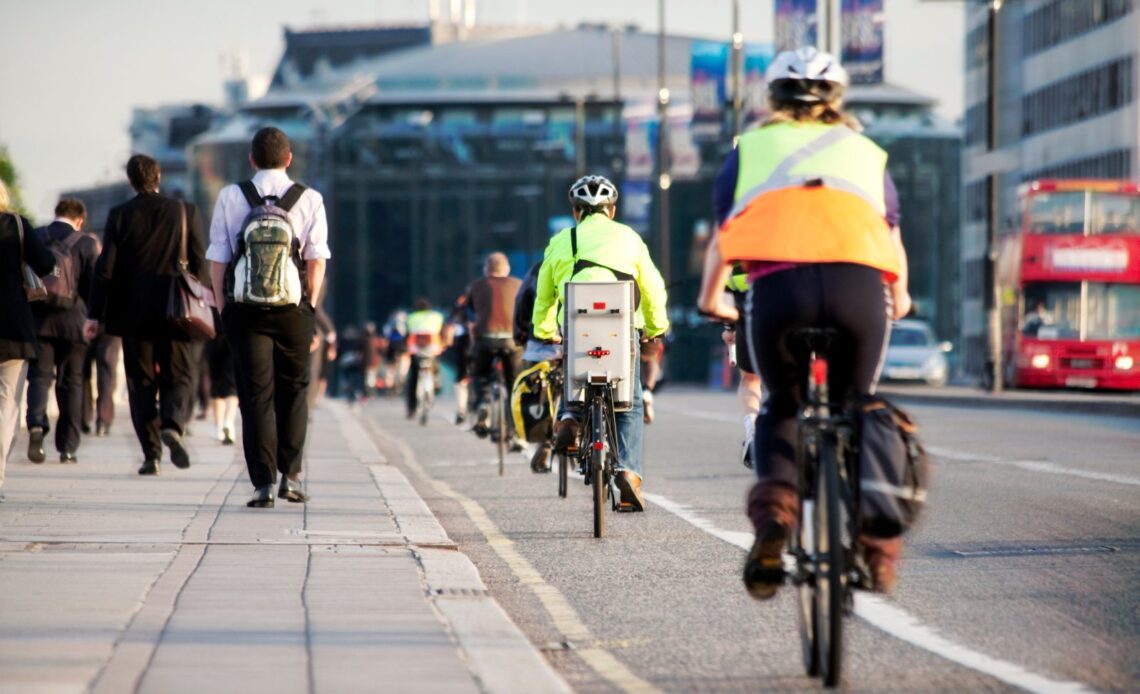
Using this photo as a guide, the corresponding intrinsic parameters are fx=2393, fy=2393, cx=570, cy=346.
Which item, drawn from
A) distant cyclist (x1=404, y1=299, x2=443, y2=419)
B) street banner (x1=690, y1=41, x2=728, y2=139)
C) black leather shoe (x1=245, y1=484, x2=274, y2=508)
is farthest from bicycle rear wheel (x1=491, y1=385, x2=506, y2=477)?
street banner (x1=690, y1=41, x2=728, y2=139)

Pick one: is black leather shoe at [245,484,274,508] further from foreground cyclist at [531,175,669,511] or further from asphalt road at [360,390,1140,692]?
foreground cyclist at [531,175,669,511]

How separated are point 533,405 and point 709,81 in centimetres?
4543

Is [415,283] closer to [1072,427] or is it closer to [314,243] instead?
[1072,427]

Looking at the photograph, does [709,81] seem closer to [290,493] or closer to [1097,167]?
[1097,167]

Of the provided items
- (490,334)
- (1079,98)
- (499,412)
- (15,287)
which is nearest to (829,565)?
(15,287)

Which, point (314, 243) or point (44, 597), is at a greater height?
point (314, 243)

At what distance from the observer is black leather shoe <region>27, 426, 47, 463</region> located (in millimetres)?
16031

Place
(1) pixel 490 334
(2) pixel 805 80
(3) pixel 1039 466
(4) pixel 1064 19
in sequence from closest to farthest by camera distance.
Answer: (2) pixel 805 80, (3) pixel 1039 466, (1) pixel 490 334, (4) pixel 1064 19

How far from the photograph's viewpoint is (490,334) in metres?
20.4

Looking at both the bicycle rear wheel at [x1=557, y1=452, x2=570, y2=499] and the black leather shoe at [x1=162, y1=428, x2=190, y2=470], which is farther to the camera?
the black leather shoe at [x1=162, y1=428, x2=190, y2=470]

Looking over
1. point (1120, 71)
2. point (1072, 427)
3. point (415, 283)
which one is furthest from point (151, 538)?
point (415, 283)

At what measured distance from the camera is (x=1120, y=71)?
241ft

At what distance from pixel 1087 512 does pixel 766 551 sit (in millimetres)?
6465

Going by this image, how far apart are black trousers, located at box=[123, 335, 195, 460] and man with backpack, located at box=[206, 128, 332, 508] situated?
2032mm
